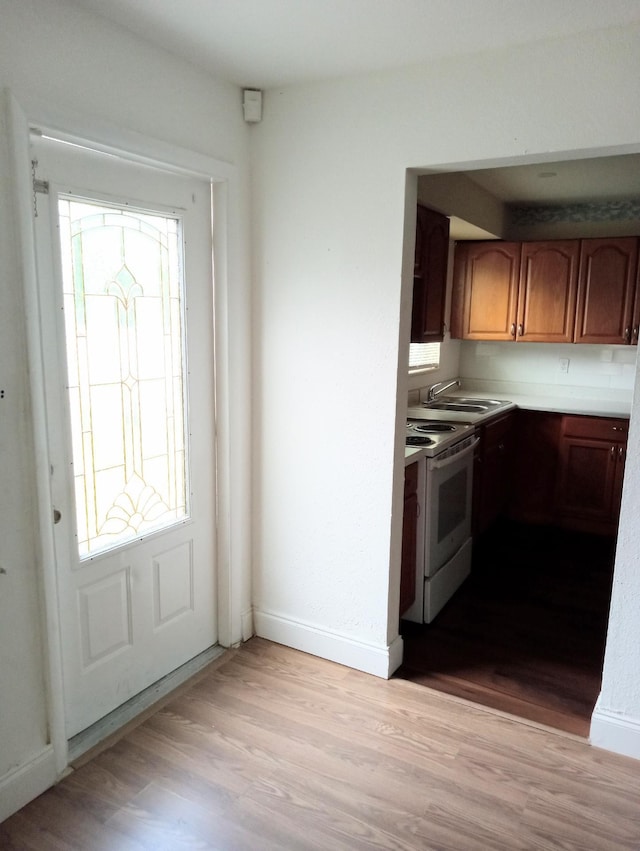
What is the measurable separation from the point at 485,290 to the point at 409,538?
2.44 meters

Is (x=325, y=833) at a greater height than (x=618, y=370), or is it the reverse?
(x=618, y=370)

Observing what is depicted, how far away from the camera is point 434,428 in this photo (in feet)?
11.7

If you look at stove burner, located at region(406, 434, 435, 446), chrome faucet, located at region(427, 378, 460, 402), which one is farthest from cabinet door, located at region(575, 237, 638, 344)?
stove burner, located at region(406, 434, 435, 446)

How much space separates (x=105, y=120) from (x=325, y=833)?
2385 millimetres

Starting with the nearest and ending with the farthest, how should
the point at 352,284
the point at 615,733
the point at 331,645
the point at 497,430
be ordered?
the point at 615,733 < the point at 352,284 < the point at 331,645 < the point at 497,430

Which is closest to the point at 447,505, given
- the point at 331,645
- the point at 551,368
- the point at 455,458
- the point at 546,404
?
the point at 455,458

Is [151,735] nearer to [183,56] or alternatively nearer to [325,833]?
[325,833]

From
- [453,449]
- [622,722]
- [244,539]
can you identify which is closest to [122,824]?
[244,539]

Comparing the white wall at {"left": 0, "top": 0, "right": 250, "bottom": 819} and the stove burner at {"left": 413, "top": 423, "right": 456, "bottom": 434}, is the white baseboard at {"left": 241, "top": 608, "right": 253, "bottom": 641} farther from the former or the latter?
the stove burner at {"left": 413, "top": 423, "right": 456, "bottom": 434}

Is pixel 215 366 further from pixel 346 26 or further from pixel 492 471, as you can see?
pixel 492 471

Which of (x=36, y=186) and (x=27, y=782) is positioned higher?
(x=36, y=186)

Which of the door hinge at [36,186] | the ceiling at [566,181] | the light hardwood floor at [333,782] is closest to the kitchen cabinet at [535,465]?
the ceiling at [566,181]

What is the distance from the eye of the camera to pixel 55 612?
2.03 m

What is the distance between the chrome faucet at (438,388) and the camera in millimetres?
4646
